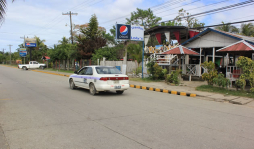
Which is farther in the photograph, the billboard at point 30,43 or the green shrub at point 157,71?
the billboard at point 30,43

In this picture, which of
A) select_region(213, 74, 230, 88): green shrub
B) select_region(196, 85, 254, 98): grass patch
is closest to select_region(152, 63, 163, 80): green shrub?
select_region(196, 85, 254, 98): grass patch

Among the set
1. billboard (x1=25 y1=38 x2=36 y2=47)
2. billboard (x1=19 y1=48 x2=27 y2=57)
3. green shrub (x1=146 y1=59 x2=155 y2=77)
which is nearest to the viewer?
green shrub (x1=146 y1=59 x2=155 y2=77)

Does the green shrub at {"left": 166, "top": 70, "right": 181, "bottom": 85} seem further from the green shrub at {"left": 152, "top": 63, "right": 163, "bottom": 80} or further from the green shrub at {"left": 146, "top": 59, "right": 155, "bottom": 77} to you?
the green shrub at {"left": 146, "top": 59, "right": 155, "bottom": 77}

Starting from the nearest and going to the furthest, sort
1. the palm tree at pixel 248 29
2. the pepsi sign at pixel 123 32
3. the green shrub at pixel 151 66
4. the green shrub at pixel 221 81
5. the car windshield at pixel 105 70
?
the car windshield at pixel 105 70 < the green shrub at pixel 221 81 < the green shrub at pixel 151 66 < the pepsi sign at pixel 123 32 < the palm tree at pixel 248 29

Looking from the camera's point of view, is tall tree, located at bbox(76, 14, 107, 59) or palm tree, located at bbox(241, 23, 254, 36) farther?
palm tree, located at bbox(241, 23, 254, 36)

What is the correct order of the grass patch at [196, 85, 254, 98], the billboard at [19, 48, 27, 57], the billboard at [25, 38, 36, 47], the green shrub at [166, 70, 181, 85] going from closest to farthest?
the grass patch at [196, 85, 254, 98], the green shrub at [166, 70, 181, 85], the billboard at [25, 38, 36, 47], the billboard at [19, 48, 27, 57]

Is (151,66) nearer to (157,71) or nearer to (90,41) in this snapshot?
(157,71)

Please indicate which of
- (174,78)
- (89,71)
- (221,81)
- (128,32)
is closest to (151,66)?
(174,78)

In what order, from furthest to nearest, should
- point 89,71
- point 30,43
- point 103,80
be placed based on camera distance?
1. point 30,43
2. point 89,71
3. point 103,80

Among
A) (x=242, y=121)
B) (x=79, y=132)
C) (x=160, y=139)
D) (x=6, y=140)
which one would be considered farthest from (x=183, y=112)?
(x=6, y=140)

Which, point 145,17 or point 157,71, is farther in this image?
point 145,17

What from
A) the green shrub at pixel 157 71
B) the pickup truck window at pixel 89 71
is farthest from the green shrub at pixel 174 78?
the pickup truck window at pixel 89 71

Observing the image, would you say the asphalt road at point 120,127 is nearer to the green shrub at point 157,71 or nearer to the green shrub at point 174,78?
the green shrub at point 174,78

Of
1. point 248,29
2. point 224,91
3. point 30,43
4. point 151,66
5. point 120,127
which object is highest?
point 30,43
